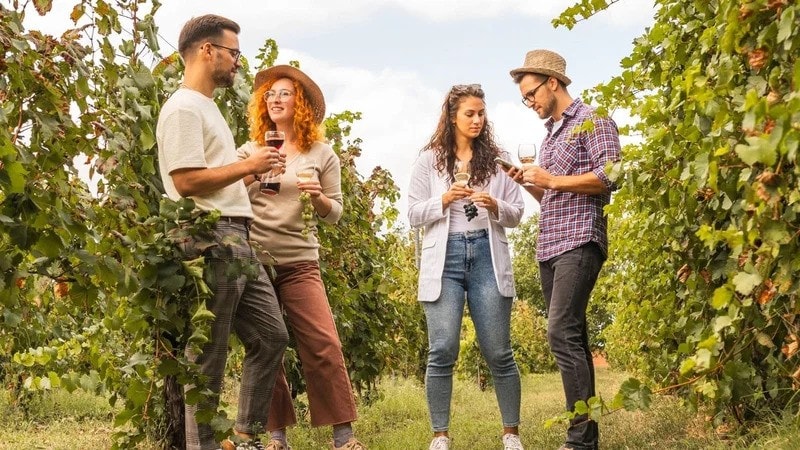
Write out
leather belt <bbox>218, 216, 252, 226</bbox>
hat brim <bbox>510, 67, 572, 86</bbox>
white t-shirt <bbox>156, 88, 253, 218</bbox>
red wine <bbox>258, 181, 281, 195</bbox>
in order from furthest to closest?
hat brim <bbox>510, 67, 572, 86</bbox>, red wine <bbox>258, 181, 281, 195</bbox>, leather belt <bbox>218, 216, 252, 226</bbox>, white t-shirt <bbox>156, 88, 253, 218</bbox>

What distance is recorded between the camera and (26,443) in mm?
5668

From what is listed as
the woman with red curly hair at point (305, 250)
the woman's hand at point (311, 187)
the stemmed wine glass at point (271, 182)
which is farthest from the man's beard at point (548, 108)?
the stemmed wine glass at point (271, 182)

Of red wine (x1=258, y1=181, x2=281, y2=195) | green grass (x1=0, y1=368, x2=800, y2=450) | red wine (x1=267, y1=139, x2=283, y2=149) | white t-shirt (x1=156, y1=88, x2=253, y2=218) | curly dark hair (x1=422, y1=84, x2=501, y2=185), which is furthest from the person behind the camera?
curly dark hair (x1=422, y1=84, x2=501, y2=185)

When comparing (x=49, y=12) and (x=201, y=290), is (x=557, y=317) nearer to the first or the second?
(x=201, y=290)

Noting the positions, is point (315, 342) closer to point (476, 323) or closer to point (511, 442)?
point (476, 323)

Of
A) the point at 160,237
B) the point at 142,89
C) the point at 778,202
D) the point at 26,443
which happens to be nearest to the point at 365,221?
the point at 26,443

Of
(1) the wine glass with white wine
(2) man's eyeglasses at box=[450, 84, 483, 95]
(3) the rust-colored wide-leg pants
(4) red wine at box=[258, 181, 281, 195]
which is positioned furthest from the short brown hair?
(2) man's eyeglasses at box=[450, 84, 483, 95]

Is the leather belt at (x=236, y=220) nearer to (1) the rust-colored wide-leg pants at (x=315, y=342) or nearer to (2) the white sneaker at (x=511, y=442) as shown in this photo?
(1) the rust-colored wide-leg pants at (x=315, y=342)

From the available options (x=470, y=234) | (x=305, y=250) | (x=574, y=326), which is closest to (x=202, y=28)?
(x=305, y=250)

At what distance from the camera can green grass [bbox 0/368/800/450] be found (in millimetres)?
4336

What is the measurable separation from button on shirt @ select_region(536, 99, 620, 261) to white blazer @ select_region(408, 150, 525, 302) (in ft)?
0.61

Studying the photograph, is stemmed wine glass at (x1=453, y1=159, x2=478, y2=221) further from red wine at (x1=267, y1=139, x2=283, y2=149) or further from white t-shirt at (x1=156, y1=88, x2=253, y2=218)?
white t-shirt at (x1=156, y1=88, x2=253, y2=218)

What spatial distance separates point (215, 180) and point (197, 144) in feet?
0.52

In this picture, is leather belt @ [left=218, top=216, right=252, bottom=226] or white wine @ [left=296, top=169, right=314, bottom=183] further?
white wine @ [left=296, top=169, right=314, bottom=183]
